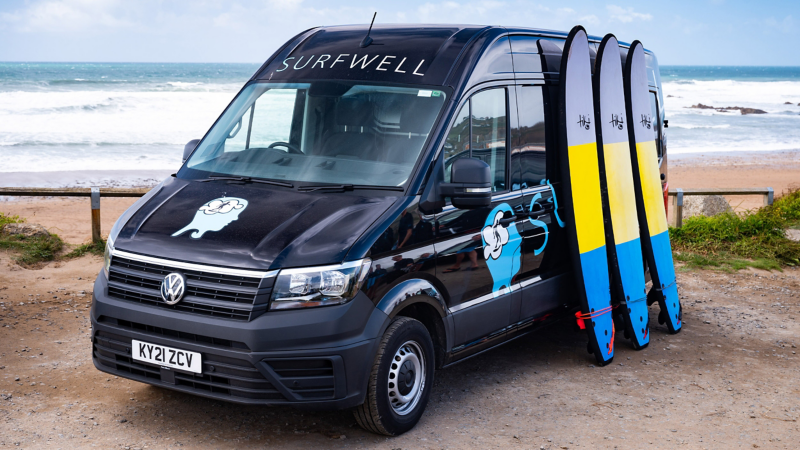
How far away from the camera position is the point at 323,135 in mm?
4953

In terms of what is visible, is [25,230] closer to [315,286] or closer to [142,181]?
[315,286]

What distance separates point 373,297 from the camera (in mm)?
4070

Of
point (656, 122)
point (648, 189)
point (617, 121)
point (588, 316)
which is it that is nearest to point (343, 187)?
point (588, 316)

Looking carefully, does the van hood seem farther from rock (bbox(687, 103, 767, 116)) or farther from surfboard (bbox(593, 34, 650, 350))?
rock (bbox(687, 103, 767, 116))

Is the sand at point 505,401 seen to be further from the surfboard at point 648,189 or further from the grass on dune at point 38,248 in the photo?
the grass on dune at point 38,248

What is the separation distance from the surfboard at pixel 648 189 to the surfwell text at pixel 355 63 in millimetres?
2503

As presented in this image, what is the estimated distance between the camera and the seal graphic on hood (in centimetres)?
420

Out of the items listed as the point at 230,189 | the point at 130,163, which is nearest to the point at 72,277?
the point at 230,189

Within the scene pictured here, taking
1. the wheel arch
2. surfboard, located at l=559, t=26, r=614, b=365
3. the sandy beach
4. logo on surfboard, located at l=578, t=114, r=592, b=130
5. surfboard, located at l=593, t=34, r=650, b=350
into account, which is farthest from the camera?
the sandy beach

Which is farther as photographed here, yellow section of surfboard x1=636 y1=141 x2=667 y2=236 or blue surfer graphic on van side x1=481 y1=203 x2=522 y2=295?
yellow section of surfboard x1=636 y1=141 x2=667 y2=236

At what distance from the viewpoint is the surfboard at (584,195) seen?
564cm

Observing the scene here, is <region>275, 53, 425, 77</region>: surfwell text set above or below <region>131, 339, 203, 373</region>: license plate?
above

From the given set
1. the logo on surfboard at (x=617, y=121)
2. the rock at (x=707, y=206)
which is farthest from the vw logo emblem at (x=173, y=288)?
the rock at (x=707, y=206)

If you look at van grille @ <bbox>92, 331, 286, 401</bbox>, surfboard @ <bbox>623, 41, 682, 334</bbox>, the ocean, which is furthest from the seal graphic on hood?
the ocean
